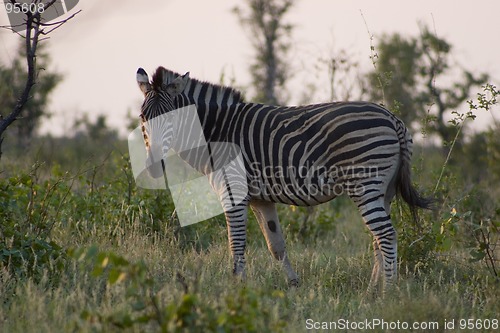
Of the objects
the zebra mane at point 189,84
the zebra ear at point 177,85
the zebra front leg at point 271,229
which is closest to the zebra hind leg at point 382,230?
the zebra front leg at point 271,229

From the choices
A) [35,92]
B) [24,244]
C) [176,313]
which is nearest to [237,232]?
[24,244]

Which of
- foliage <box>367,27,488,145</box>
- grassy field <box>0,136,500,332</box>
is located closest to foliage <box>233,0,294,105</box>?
foliage <box>367,27,488,145</box>

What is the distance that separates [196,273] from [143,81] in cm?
320

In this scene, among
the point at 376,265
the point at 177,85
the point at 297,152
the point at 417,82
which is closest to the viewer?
the point at 297,152

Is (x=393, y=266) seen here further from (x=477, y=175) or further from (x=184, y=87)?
(x=477, y=175)

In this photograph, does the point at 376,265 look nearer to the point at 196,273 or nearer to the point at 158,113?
the point at 158,113

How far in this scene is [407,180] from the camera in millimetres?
6199

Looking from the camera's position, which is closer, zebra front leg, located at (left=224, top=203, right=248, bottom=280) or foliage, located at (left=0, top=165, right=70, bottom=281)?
foliage, located at (left=0, top=165, right=70, bottom=281)

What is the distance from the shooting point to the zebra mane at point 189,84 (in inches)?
260

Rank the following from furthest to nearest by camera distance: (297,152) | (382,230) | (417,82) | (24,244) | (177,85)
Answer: (417,82) < (177,85) < (297,152) < (382,230) < (24,244)

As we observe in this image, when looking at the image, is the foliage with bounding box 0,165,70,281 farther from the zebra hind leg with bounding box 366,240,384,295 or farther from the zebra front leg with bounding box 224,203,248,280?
the zebra hind leg with bounding box 366,240,384,295

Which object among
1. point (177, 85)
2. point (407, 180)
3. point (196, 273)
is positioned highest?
point (177, 85)

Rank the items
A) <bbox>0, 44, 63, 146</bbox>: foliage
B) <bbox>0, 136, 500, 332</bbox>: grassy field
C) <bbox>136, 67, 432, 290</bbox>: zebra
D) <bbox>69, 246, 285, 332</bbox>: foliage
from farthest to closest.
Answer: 1. <bbox>0, 44, 63, 146</bbox>: foliage
2. <bbox>136, 67, 432, 290</bbox>: zebra
3. <bbox>0, 136, 500, 332</bbox>: grassy field
4. <bbox>69, 246, 285, 332</bbox>: foliage

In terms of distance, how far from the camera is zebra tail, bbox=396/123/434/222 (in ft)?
20.3
